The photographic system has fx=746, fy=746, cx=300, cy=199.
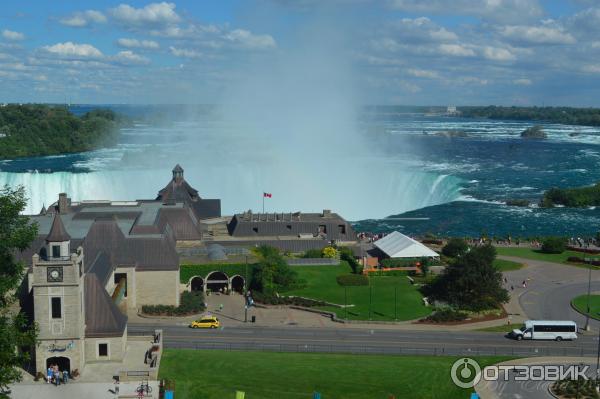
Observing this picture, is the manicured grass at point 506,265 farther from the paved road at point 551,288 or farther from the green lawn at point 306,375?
the green lawn at point 306,375

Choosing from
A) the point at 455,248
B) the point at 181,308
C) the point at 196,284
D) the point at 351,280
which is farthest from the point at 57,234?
the point at 455,248

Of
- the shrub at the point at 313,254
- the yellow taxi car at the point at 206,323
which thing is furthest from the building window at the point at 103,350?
the shrub at the point at 313,254

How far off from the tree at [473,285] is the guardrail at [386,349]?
8.63 meters

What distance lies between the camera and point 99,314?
1617 inches

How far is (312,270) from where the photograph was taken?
62.4 metres

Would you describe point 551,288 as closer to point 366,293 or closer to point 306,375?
point 366,293

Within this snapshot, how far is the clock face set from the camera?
125ft

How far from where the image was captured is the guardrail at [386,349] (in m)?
44.2

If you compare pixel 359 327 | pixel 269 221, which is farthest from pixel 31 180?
pixel 359 327

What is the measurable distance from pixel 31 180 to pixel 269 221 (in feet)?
164

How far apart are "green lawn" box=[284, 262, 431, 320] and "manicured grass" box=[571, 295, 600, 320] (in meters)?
11.2

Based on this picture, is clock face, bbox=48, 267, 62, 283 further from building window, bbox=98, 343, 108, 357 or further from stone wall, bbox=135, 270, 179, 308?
stone wall, bbox=135, 270, 179, 308

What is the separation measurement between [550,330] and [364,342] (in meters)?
11.9

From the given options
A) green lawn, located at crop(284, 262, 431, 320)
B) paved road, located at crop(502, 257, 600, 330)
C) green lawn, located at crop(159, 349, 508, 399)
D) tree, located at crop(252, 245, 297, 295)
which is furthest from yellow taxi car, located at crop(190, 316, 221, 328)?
paved road, located at crop(502, 257, 600, 330)
